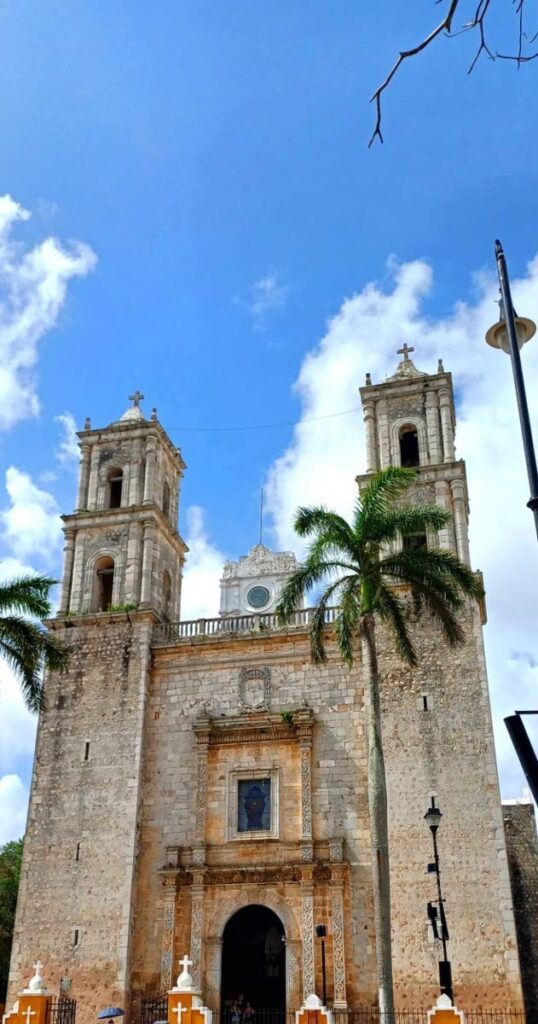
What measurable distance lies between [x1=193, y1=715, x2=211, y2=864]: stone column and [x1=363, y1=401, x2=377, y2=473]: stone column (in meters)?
8.26

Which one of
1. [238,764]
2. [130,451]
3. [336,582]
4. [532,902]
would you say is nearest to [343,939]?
[238,764]

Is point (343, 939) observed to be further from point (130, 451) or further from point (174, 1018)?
point (130, 451)

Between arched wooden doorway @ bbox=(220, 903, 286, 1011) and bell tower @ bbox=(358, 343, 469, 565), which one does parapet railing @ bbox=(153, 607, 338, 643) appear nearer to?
bell tower @ bbox=(358, 343, 469, 565)

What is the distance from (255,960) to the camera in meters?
22.6

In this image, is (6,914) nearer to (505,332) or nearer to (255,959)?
(255,959)

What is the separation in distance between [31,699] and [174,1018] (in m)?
6.96

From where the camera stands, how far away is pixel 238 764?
2377cm

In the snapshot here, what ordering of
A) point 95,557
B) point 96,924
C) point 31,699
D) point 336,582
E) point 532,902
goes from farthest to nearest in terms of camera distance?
point 95,557 < point 532,902 < point 96,924 < point 31,699 < point 336,582

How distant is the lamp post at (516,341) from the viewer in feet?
19.2

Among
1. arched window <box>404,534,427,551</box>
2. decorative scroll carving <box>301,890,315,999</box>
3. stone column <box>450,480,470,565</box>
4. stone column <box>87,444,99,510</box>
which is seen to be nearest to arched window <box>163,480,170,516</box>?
stone column <box>87,444,99,510</box>

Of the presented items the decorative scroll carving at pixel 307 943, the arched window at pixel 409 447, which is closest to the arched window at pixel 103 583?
the arched window at pixel 409 447

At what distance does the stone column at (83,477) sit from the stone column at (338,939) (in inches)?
510

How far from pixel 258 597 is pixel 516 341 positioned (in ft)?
113

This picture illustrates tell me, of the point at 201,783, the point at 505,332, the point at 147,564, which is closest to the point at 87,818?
the point at 201,783
